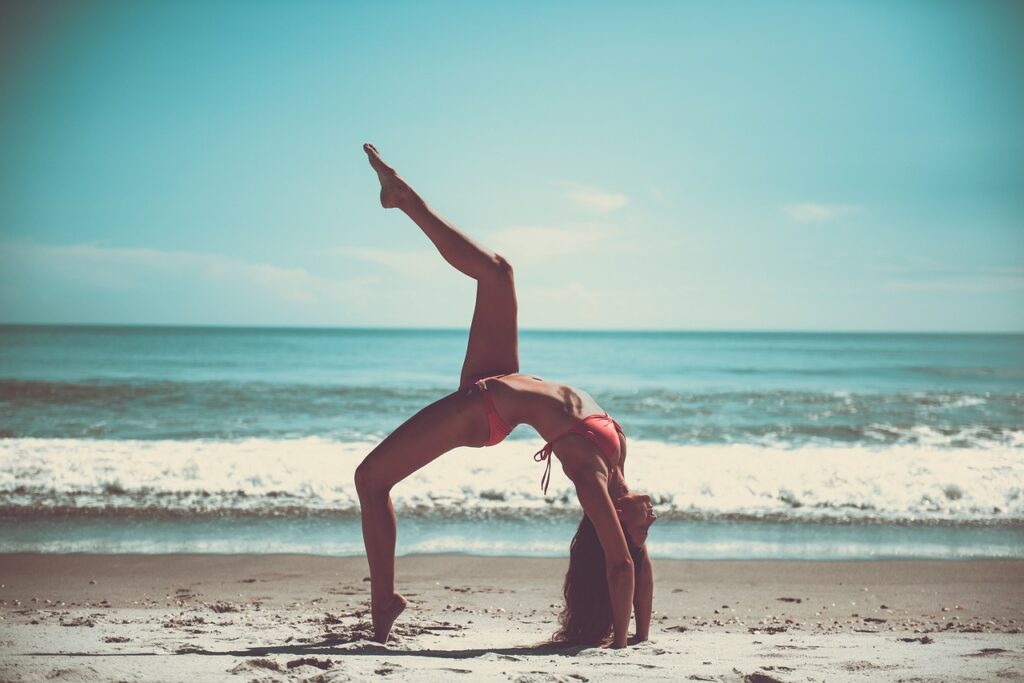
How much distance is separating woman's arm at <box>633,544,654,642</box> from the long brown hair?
3 centimetres

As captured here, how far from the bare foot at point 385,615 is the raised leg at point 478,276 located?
3.70ft

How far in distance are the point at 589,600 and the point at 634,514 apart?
0.49 metres

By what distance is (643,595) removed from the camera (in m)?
3.85

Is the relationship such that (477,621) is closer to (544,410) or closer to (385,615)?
(385,615)

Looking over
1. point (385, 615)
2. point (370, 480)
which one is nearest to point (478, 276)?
point (370, 480)

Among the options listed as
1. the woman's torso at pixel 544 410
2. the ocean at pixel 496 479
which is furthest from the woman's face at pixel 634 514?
the ocean at pixel 496 479

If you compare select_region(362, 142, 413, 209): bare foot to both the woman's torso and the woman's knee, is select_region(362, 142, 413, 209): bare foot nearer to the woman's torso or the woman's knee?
the woman's torso

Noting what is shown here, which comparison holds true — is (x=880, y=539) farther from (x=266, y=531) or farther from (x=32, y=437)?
(x=32, y=437)

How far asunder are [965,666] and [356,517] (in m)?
5.42

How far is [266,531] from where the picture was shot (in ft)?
22.8

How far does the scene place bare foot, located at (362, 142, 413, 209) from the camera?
12.0 feet

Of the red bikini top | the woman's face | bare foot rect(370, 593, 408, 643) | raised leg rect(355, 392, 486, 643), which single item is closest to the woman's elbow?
the woman's face

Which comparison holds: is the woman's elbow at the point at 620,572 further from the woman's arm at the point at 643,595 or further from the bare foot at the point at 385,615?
the bare foot at the point at 385,615

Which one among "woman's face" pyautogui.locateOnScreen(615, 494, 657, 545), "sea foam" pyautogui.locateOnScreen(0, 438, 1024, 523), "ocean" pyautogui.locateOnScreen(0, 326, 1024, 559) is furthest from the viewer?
"sea foam" pyautogui.locateOnScreen(0, 438, 1024, 523)
